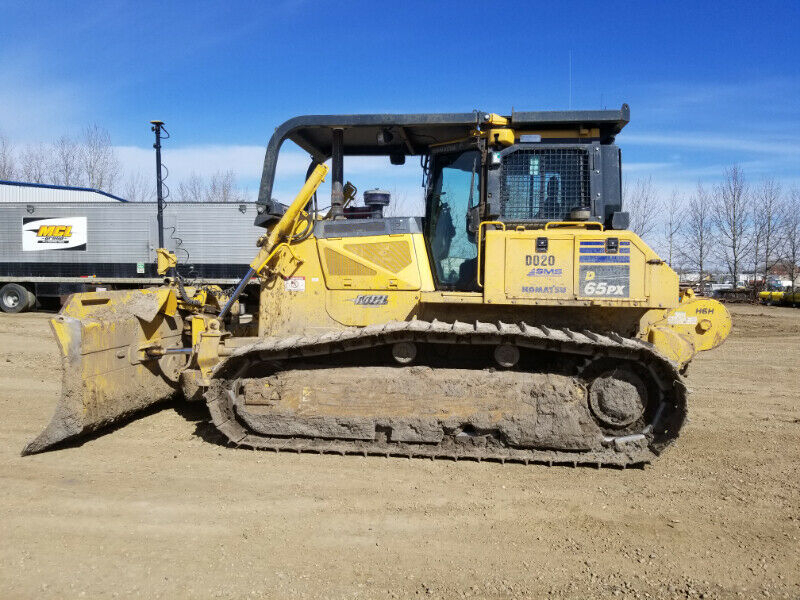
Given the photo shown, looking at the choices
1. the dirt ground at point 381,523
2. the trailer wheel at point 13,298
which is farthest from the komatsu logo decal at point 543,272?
the trailer wheel at point 13,298

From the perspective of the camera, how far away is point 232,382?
548 centimetres

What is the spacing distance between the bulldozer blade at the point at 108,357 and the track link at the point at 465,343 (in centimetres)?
113

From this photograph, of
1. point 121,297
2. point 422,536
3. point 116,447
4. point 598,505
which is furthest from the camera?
point 121,297

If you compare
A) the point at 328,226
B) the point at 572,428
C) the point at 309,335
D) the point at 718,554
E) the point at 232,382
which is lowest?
the point at 718,554

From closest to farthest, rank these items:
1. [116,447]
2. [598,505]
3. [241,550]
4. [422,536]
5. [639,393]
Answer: [241,550], [422,536], [598,505], [639,393], [116,447]

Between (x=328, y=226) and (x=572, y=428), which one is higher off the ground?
(x=328, y=226)

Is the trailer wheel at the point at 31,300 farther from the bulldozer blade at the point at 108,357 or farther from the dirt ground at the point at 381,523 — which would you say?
the bulldozer blade at the point at 108,357

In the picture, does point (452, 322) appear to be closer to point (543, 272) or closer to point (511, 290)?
point (511, 290)

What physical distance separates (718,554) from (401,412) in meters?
2.61

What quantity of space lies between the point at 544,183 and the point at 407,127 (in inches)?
55.6

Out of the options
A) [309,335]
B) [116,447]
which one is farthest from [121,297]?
[309,335]

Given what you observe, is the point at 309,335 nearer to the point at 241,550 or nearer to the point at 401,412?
the point at 401,412

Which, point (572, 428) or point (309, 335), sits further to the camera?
point (309, 335)

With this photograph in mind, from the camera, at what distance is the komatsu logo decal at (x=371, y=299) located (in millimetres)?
5750
